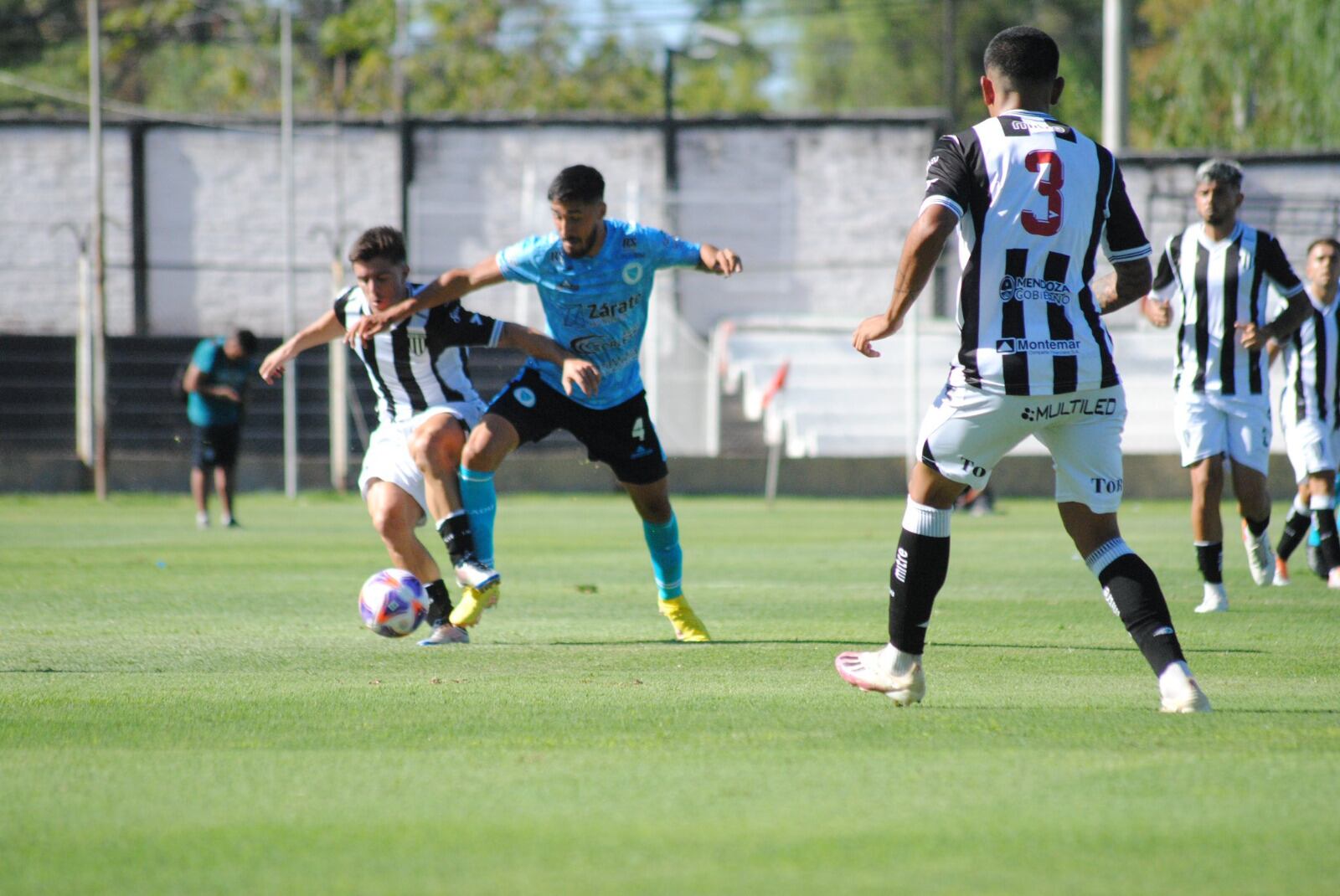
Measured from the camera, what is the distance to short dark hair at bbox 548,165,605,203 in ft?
24.3

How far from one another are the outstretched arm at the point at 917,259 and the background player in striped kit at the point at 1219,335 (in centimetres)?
407

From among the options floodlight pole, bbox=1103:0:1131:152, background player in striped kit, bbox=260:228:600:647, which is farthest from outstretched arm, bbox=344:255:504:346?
floodlight pole, bbox=1103:0:1131:152

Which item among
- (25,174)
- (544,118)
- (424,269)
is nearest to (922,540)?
(424,269)

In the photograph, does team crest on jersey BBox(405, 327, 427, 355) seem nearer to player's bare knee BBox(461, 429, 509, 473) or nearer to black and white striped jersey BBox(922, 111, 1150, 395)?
player's bare knee BBox(461, 429, 509, 473)

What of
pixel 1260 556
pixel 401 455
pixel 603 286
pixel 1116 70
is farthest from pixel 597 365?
pixel 1116 70

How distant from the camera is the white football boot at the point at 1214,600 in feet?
28.5

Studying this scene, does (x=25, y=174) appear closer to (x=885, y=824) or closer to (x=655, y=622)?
(x=655, y=622)

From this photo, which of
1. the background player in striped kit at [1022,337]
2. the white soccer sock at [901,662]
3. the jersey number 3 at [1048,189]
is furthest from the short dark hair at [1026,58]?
the white soccer sock at [901,662]

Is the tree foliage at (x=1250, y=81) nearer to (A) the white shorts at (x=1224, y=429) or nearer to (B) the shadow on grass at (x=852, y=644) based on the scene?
(A) the white shorts at (x=1224, y=429)

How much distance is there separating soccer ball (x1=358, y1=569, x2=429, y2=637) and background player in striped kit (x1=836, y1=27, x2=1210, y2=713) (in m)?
2.47

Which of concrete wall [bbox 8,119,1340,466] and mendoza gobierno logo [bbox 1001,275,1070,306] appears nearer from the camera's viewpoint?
mendoza gobierno logo [bbox 1001,275,1070,306]

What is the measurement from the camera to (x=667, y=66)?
31.6 m

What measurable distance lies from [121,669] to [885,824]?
3.87 metres

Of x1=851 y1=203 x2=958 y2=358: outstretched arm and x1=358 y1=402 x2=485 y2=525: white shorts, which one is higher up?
x1=851 y1=203 x2=958 y2=358: outstretched arm
